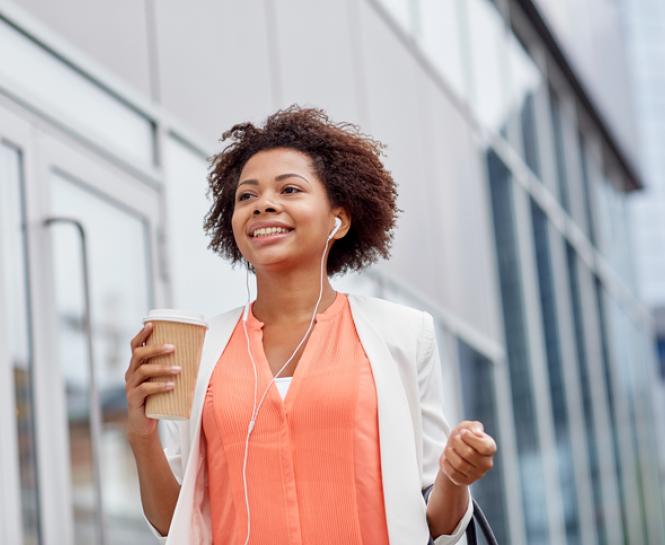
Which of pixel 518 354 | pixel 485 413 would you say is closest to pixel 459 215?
pixel 485 413

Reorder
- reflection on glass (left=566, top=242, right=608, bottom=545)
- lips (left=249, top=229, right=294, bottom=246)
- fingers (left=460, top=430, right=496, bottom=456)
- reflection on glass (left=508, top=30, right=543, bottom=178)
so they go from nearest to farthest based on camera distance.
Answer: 1. fingers (left=460, top=430, right=496, bottom=456)
2. lips (left=249, top=229, right=294, bottom=246)
3. reflection on glass (left=508, top=30, right=543, bottom=178)
4. reflection on glass (left=566, top=242, right=608, bottom=545)

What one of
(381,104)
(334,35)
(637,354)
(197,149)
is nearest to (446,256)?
(381,104)

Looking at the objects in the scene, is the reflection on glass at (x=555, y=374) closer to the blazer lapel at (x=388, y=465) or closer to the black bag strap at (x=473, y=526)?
the black bag strap at (x=473, y=526)

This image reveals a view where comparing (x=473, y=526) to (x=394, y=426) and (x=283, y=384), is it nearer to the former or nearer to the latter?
(x=394, y=426)

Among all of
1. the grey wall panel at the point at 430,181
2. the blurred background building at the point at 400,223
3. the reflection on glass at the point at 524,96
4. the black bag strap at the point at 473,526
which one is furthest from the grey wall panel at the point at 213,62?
the reflection on glass at the point at 524,96

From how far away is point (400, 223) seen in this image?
8180mm

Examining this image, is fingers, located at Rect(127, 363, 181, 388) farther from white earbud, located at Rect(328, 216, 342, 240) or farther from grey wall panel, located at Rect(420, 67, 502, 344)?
grey wall panel, located at Rect(420, 67, 502, 344)

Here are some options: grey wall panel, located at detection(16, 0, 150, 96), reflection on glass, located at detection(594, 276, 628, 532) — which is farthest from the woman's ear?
reflection on glass, located at detection(594, 276, 628, 532)

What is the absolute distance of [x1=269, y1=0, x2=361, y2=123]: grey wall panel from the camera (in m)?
6.80

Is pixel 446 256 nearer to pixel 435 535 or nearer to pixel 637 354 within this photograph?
pixel 435 535

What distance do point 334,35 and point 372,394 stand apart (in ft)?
18.1

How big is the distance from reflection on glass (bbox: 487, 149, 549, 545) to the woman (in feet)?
28.0

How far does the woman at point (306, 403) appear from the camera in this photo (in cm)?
235

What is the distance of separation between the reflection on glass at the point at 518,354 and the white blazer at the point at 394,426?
857 centimetres
